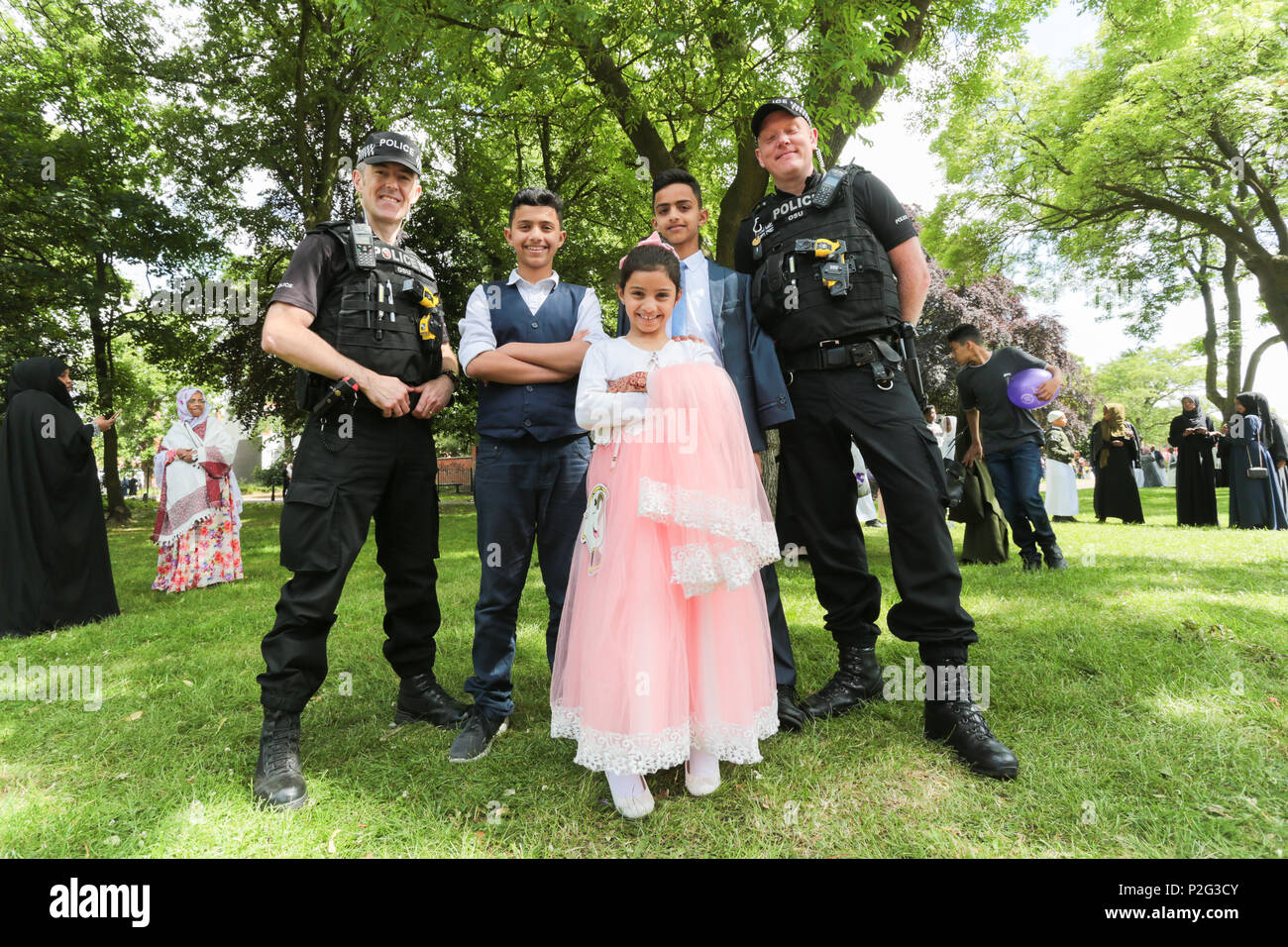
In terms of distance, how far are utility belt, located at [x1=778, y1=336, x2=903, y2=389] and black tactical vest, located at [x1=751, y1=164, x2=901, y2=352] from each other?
1.6 inches

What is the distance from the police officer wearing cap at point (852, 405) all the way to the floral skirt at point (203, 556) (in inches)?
314

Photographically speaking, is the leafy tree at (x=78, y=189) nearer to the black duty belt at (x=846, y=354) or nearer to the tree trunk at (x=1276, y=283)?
the black duty belt at (x=846, y=354)

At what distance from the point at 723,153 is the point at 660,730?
942cm

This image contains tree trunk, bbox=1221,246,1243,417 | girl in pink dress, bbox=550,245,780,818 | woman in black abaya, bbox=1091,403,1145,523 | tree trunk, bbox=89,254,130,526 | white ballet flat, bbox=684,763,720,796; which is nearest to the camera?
girl in pink dress, bbox=550,245,780,818

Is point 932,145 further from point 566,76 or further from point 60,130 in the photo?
point 60,130

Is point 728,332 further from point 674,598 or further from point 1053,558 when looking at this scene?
point 1053,558

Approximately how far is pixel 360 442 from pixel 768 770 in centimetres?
239

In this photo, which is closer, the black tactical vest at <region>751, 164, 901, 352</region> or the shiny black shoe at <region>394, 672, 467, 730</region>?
the black tactical vest at <region>751, 164, 901, 352</region>

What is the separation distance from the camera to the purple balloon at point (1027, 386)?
6594 millimetres

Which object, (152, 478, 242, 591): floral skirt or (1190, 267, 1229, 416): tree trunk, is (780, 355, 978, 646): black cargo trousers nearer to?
(152, 478, 242, 591): floral skirt

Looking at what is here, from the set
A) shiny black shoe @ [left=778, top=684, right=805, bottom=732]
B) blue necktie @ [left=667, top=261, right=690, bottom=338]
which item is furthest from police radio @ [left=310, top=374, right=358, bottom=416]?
shiny black shoe @ [left=778, top=684, right=805, bottom=732]

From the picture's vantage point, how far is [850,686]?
11.3ft

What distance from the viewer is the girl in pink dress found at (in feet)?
7.79
